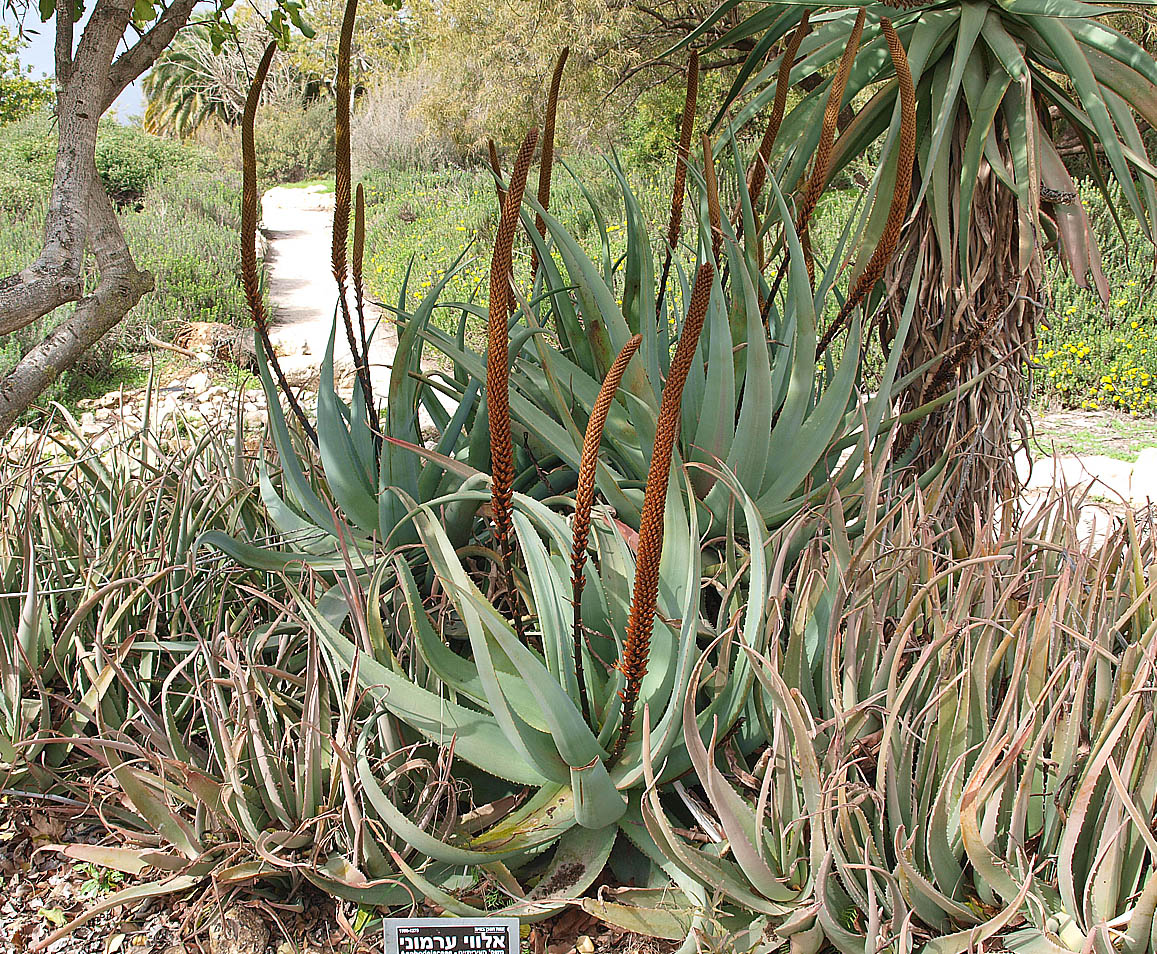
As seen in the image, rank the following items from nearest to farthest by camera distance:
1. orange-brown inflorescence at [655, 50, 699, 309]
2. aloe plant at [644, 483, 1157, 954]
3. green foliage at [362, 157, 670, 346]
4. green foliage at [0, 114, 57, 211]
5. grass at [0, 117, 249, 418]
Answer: aloe plant at [644, 483, 1157, 954], orange-brown inflorescence at [655, 50, 699, 309], grass at [0, 117, 249, 418], green foliage at [362, 157, 670, 346], green foliage at [0, 114, 57, 211]

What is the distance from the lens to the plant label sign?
4.76ft

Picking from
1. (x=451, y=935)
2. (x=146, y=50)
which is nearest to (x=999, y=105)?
(x=146, y=50)

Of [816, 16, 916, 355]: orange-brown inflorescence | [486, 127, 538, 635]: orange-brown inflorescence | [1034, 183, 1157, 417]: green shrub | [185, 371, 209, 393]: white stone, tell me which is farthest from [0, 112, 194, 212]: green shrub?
[486, 127, 538, 635]: orange-brown inflorescence

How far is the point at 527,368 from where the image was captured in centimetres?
221

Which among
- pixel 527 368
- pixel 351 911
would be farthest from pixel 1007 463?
pixel 351 911

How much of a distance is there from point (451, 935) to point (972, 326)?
5.87ft

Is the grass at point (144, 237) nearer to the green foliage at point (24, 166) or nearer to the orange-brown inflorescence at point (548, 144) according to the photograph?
the green foliage at point (24, 166)

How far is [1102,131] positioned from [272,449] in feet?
7.28

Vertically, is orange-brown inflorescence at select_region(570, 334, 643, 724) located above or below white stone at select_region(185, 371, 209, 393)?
above

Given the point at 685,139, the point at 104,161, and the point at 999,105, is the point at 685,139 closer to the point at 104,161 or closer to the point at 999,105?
the point at 999,105

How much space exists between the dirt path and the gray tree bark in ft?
1.95

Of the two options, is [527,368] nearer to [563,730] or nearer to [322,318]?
[563,730]

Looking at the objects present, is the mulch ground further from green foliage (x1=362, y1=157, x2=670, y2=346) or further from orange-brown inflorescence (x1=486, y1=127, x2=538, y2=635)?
green foliage (x1=362, y1=157, x2=670, y2=346)

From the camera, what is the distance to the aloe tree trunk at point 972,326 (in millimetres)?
2307
